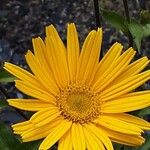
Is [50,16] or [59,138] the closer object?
[59,138]

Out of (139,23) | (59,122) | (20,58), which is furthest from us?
(20,58)

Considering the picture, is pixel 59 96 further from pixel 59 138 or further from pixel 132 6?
pixel 132 6

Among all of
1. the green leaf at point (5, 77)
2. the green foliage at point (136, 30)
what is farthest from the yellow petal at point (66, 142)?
the green foliage at point (136, 30)

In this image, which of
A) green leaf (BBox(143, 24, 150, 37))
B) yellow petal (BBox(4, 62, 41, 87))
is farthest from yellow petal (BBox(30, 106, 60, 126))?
green leaf (BBox(143, 24, 150, 37))

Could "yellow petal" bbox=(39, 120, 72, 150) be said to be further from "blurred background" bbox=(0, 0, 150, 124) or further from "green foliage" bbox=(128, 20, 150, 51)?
"blurred background" bbox=(0, 0, 150, 124)

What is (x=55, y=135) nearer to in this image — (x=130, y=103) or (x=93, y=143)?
(x=93, y=143)

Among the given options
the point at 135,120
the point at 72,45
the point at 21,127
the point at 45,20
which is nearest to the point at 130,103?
the point at 135,120

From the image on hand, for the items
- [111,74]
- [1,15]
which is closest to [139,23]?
[111,74]
